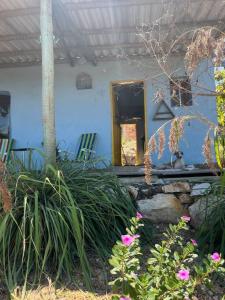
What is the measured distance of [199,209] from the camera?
4.62 m

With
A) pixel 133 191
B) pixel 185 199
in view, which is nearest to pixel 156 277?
pixel 133 191

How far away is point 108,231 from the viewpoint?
3.98 metres

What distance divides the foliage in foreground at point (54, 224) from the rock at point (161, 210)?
0.64m

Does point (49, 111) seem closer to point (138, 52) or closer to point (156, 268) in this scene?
point (156, 268)

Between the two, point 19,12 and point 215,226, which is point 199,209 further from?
point 19,12

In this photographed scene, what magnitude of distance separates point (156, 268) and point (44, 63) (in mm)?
2975

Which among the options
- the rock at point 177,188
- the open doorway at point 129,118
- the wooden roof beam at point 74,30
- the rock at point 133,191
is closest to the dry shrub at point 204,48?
the rock at point 133,191

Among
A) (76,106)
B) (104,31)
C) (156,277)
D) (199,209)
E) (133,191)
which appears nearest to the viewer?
(156,277)

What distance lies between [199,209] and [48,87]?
7.41 feet

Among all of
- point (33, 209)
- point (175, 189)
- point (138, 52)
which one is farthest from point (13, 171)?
point (138, 52)

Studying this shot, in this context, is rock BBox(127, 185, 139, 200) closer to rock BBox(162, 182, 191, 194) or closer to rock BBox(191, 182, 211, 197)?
rock BBox(162, 182, 191, 194)

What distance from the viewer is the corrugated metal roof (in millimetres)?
5645

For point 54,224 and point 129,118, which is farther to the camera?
point 129,118

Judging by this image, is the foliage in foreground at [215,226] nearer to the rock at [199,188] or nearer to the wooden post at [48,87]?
the rock at [199,188]
